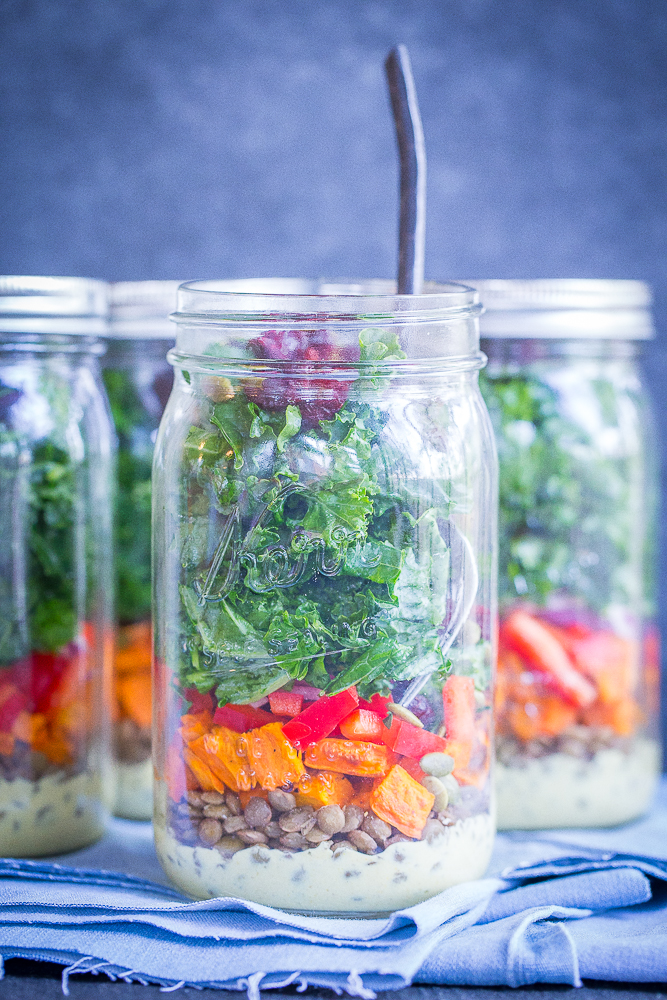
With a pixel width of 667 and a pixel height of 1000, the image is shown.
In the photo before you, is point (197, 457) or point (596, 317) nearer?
point (197, 457)

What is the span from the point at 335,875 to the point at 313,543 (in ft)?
0.88

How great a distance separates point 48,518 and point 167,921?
0.40m

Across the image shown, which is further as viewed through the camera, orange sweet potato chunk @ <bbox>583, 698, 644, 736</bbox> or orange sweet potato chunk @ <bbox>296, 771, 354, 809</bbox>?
orange sweet potato chunk @ <bbox>583, 698, 644, 736</bbox>

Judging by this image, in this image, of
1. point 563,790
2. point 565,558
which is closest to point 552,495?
point 565,558

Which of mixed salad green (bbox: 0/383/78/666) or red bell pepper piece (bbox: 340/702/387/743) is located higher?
mixed salad green (bbox: 0/383/78/666)

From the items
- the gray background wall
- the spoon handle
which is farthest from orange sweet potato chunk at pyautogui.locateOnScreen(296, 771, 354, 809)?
the gray background wall

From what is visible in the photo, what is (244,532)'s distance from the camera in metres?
0.88

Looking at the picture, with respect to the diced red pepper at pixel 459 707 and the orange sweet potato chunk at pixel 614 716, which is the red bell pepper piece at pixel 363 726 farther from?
the orange sweet potato chunk at pixel 614 716

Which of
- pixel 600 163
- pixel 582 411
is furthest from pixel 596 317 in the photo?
pixel 600 163

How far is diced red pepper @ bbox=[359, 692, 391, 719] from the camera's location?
87cm

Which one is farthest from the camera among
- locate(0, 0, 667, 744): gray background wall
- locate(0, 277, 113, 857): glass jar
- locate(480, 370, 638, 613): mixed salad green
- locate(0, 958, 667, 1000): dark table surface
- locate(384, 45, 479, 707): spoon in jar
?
locate(0, 0, 667, 744): gray background wall

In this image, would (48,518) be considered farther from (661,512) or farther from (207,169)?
(661,512)

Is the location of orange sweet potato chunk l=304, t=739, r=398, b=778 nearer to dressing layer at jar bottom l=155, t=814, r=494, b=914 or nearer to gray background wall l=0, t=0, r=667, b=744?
dressing layer at jar bottom l=155, t=814, r=494, b=914

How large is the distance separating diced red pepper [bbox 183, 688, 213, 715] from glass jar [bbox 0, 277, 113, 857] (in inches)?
8.4
